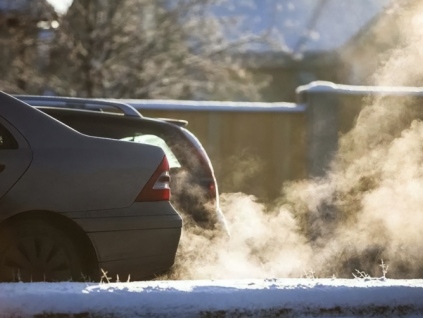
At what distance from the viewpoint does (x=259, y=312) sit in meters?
3.59

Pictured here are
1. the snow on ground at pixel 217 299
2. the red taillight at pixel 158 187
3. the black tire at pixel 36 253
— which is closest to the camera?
the snow on ground at pixel 217 299

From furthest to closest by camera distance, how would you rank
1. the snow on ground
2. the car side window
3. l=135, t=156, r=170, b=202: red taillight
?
l=135, t=156, r=170, b=202: red taillight → the car side window → the snow on ground

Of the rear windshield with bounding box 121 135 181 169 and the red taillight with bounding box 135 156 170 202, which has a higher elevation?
the rear windshield with bounding box 121 135 181 169

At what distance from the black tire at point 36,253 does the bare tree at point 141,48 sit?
12.4m

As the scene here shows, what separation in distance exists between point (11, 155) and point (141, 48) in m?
12.9

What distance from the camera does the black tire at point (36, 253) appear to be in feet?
14.7

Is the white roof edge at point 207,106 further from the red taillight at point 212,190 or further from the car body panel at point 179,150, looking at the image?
the red taillight at point 212,190

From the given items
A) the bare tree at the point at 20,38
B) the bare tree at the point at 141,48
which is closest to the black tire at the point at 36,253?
the bare tree at the point at 141,48

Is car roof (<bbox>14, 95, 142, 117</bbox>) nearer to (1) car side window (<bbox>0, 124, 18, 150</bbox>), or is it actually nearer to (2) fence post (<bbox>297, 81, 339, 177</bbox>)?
(1) car side window (<bbox>0, 124, 18, 150</bbox>)

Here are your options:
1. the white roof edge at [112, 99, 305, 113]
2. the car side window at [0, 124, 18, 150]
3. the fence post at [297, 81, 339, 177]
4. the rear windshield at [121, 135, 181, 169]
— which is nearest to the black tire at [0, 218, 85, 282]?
the car side window at [0, 124, 18, 150]

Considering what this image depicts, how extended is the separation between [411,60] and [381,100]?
786mm

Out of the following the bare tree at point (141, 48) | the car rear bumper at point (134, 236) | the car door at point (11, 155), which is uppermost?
the bare tree at point (141, 48)

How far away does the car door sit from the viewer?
4477 mm

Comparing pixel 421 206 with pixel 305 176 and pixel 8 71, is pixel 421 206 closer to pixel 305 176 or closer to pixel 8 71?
pixel 305 176
